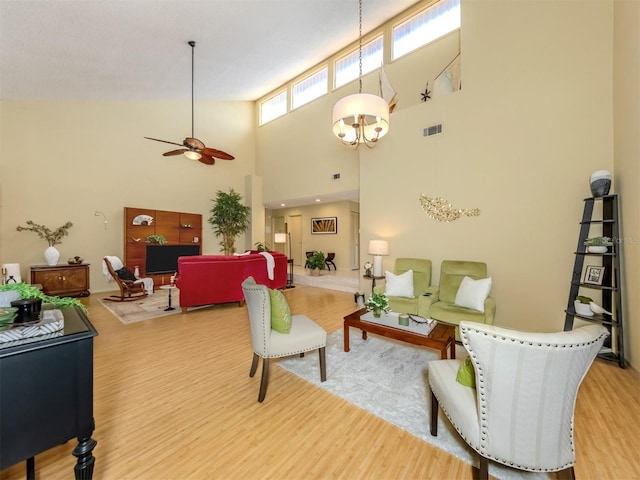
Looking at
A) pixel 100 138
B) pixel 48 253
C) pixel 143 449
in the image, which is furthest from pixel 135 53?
pixel 143 449

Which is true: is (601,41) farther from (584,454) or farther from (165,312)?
(165,312)

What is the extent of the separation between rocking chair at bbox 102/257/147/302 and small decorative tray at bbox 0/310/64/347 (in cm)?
496

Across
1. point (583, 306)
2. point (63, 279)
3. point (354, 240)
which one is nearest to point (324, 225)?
point (354, 240)

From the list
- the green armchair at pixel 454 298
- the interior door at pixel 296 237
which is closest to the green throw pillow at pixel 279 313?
the green armchair at pixel 454 298

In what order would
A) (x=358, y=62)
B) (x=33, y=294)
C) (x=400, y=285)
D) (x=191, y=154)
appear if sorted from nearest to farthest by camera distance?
(x=33, y=294)
(x=400, y=285)
(x=191, y=154)
(x=358, y=62)

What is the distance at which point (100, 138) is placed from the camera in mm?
6020

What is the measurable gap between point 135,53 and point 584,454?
712cm

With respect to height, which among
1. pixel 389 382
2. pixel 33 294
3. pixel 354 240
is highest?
pixel 354 240

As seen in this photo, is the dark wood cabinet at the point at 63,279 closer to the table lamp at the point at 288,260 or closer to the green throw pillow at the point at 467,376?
the table lamp at the point at 288,260

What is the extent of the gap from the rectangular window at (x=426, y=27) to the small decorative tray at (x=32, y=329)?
7.02 meters

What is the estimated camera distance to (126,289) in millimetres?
5387

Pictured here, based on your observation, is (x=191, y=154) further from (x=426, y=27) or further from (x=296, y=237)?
(x=296, y=237)

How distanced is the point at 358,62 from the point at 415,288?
5629mm

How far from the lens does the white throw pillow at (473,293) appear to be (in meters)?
3.23
